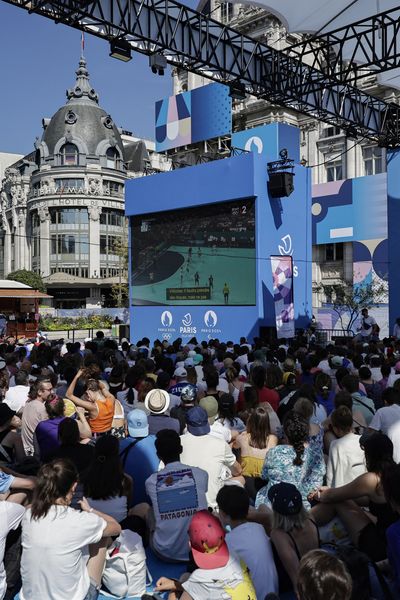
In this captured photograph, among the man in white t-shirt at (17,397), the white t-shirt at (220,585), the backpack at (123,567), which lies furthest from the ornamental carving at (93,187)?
the white t-shirt at (220,585)

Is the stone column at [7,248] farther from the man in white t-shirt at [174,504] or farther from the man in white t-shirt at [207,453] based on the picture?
the man in white t-shirt at [174,504]

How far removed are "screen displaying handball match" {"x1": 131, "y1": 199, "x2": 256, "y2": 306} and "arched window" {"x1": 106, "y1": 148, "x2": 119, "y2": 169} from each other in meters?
43.9

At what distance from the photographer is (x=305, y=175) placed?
70.3 ft

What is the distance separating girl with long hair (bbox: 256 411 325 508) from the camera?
4211 mm

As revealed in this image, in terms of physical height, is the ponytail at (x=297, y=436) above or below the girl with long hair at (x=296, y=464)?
above

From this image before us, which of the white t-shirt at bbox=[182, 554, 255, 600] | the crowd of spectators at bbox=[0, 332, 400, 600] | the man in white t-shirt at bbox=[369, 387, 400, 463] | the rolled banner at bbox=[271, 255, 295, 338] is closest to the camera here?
the white t-shirt at bbox=[182, 554, 255, 600]

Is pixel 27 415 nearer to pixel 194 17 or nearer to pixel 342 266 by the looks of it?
pixel 194 17

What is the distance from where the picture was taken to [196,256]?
21250mm

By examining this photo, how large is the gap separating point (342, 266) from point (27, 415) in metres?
30.8

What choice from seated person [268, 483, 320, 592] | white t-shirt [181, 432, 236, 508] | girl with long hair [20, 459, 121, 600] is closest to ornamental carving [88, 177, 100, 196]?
white t-shirt [181, 432, 236, 508]

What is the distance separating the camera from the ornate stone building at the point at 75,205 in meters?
61.6

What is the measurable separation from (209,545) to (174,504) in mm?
1013

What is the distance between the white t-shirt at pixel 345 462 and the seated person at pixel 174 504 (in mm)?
1080

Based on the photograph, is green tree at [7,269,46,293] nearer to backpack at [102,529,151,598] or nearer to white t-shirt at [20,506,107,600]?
backpack at [102,529,151,598]
